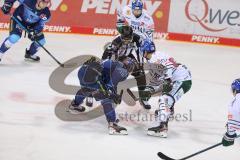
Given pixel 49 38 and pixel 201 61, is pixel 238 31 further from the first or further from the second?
pixel 49 38

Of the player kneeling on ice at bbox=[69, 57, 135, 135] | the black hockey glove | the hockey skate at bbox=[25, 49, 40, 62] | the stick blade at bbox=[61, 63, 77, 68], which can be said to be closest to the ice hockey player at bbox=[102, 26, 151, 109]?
the player kneeling on ice at bbox=[69, 57, 135, 135]

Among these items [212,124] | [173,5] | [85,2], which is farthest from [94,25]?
[212,124]

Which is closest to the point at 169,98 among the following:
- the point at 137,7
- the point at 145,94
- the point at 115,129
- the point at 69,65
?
the point at 115,129

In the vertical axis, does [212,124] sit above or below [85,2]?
below

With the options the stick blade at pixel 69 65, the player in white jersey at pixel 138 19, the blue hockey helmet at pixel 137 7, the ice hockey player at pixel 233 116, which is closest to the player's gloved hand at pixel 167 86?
the ice hockey player at pixel 233 116

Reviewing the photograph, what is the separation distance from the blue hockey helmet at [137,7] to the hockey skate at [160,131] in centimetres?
229

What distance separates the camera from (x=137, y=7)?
25.7ft

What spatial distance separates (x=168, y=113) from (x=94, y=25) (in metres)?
4.67

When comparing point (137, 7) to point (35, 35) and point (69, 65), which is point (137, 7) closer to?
point (69, 65)

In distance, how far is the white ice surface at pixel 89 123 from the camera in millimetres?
5707

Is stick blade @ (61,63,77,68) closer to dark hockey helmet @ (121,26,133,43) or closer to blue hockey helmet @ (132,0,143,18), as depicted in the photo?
blue hockey helmet @ (132,0,143,18)

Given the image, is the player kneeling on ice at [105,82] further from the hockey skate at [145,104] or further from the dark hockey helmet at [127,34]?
the hockey skate at [145,104]

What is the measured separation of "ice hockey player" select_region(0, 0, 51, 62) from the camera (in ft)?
26.9

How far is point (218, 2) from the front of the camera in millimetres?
10039
